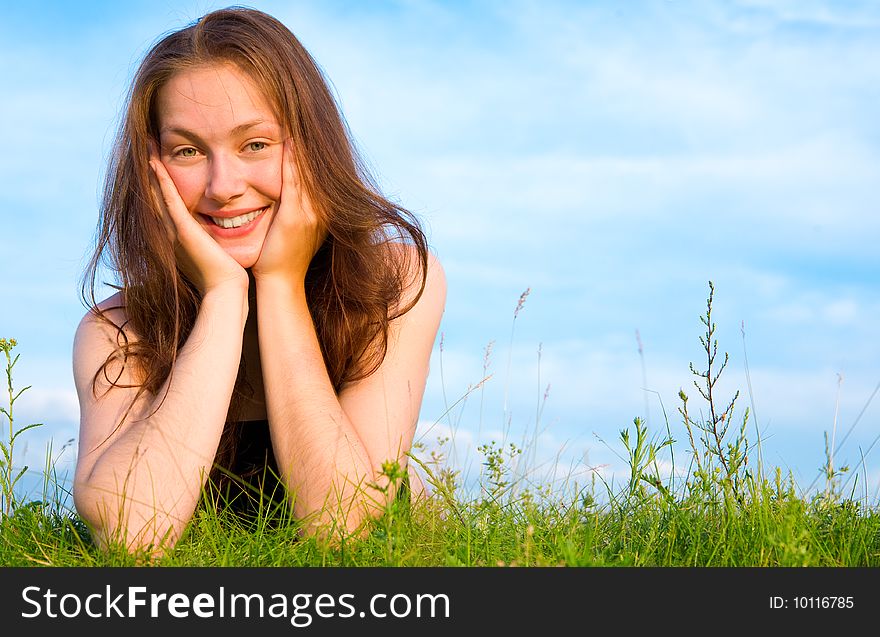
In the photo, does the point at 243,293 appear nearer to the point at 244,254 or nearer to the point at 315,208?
the point at 244,254

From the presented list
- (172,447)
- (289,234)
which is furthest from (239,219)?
(172,447)

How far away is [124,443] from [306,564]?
102cm

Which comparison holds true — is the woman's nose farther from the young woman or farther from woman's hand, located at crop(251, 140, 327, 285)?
woman's hand, located at crop(251, 140, 327, 285)

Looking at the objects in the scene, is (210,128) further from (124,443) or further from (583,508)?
(583,508)

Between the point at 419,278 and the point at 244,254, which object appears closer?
the point at 244,254

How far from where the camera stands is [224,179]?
12.1 ft

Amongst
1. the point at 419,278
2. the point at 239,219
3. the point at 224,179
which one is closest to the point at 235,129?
the point at 224,179

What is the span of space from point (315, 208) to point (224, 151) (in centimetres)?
46

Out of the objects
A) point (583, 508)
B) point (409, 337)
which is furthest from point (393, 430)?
point (583, 508)

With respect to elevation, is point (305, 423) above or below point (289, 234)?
below

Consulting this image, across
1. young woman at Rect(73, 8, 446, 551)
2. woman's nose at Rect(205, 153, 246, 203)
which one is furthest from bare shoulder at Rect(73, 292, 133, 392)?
woman's nose at Rect(205, 153, 246, 203)

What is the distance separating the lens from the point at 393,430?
3705 mm

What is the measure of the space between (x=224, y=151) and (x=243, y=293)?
61 cm

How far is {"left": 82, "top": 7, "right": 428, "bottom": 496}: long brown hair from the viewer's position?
3914mm
